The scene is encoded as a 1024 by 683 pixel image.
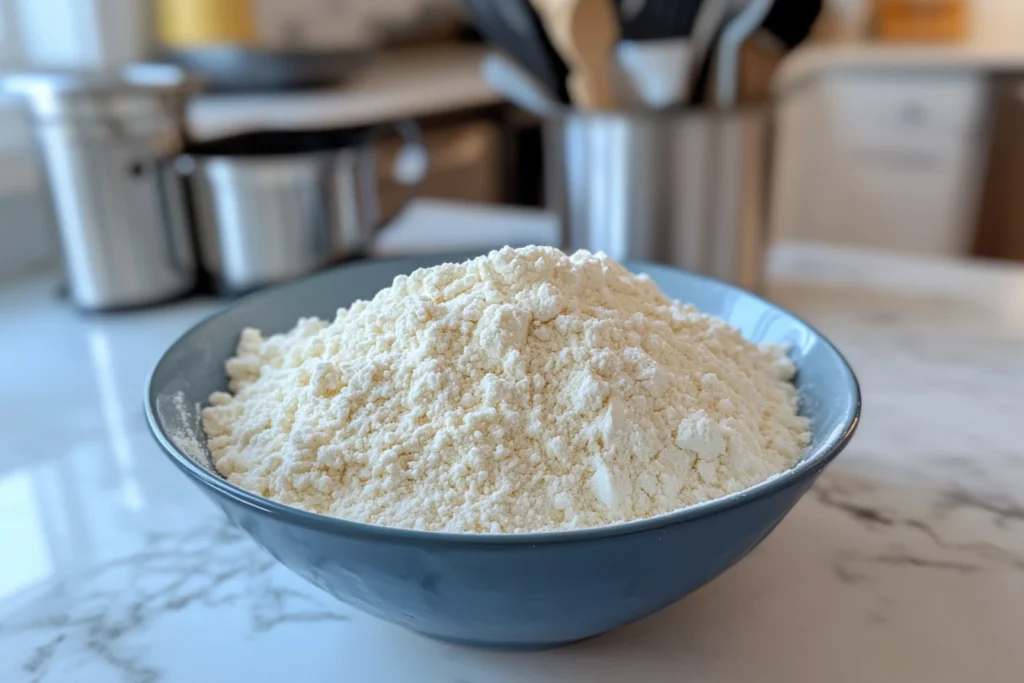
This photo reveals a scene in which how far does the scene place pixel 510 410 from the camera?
44 centimetres

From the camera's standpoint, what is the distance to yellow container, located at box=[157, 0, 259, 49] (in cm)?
165

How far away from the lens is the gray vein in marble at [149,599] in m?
0.48

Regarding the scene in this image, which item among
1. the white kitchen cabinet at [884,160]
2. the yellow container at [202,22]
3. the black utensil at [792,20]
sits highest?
the yellow container at [202,22]

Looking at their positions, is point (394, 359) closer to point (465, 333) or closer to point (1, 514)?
point (465, 333)

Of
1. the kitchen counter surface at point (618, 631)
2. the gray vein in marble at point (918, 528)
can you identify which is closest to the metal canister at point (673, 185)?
the kitchen counter surface at point (618, 631)

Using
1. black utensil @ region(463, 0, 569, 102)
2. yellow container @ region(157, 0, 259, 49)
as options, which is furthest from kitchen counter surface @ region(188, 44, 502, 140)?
black utensil @ region(463, 0, 569, 102)

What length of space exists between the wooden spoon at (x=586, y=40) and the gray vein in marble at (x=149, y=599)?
548mm

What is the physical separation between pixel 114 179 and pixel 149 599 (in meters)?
0.54

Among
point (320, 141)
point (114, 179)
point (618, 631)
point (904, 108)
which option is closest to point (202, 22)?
point (320, 141)

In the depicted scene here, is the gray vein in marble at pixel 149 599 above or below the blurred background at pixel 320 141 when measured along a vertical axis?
below

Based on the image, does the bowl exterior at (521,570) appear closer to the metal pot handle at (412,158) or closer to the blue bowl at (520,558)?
the blue bowl at (520,558)

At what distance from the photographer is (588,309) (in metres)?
0.49

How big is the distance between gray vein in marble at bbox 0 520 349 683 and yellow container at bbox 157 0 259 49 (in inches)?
53.6

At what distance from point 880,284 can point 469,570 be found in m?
0.80
